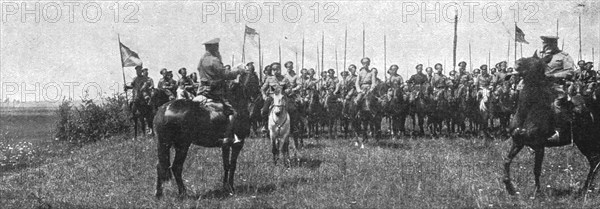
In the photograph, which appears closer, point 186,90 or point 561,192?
point 561,192

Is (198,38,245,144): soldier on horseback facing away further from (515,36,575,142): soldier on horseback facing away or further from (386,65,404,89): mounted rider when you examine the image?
(386,65,404,89): mounted rider

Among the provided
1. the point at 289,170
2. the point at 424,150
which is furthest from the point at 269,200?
the point at 424,150

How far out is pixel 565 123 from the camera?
1060 cm

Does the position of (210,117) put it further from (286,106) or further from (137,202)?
(286,106)

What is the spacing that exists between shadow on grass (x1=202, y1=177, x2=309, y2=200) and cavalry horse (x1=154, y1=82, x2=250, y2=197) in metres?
0.19

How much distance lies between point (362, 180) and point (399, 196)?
71.0 inches

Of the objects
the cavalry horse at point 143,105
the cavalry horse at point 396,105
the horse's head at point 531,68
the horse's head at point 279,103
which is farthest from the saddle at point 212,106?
the cavalry horse at point 396,105

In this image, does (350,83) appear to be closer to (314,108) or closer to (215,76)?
(314,108)

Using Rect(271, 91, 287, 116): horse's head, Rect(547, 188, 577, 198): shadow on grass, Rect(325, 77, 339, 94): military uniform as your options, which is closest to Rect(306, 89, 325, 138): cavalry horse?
Rect(325, 77, 339, 94): military uniform

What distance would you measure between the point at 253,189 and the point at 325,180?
1.59 meters

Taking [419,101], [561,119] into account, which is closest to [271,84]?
[561,119]

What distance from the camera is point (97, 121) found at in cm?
2831

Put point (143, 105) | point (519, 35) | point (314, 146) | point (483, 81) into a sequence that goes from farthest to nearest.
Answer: point (519, 35) < point (143, 105) < point (483, 81) < point (314, 146)

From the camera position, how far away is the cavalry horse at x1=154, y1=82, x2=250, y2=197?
34.1 feet
